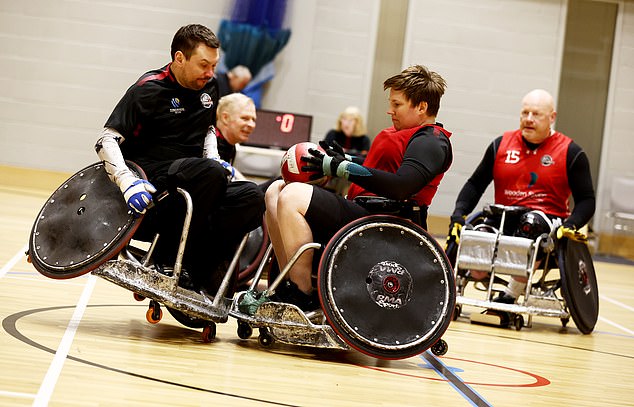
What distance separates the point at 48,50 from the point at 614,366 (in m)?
8.22

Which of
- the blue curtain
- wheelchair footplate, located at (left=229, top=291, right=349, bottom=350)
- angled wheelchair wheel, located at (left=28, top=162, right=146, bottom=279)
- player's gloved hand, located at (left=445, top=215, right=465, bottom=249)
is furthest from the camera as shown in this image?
the blue curtain

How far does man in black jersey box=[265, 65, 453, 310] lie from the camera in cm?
370

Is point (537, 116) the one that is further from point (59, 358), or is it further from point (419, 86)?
point (59, 358)

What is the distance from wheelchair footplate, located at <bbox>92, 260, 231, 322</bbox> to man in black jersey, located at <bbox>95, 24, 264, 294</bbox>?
267 mm

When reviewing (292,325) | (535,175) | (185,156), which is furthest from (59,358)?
Answer: (535,175)

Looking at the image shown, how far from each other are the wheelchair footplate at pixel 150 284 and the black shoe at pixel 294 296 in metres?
0.30

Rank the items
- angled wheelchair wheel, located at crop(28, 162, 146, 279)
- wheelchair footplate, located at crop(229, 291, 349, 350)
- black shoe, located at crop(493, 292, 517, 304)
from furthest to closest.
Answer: black shoe, located at crop(493, 292, 517, 304), wheelchair footplate, located at crop(229, 291, 349, 350), angled wheelchair wheel, located at crop(28, 162, 146, 279)

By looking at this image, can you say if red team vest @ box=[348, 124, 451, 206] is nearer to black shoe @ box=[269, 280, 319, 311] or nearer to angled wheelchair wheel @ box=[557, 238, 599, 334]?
black shoe @ box=[269, 280, 319, 311]

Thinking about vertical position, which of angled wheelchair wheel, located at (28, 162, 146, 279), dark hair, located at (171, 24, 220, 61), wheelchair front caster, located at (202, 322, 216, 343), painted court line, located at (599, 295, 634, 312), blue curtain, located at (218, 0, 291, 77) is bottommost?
painted court line, located at (599, 295, 634, 312)

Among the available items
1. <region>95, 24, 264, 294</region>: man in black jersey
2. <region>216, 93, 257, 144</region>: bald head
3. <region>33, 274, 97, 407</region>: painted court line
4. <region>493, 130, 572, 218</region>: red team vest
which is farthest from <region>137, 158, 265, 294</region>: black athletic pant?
<region>493, 130, 572, 218</region>: red team vest

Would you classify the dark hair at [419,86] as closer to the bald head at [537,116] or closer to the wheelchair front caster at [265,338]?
the wheelchair front caster at [265,338]

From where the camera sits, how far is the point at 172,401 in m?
2.70

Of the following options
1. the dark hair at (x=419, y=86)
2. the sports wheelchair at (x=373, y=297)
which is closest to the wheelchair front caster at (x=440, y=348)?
the sports wheelchair at (x=373, y=297)

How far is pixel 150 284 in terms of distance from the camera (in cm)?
361
